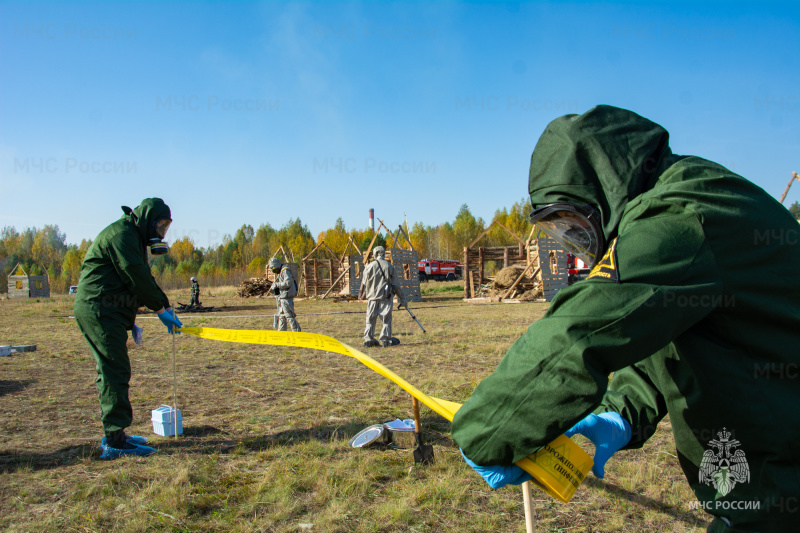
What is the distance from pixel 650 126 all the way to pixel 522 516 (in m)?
2.68

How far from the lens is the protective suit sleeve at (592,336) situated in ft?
3.42

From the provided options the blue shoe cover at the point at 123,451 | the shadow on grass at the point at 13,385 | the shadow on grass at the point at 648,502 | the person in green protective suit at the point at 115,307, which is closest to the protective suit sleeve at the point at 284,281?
the shadow on grass at the point at 13,385

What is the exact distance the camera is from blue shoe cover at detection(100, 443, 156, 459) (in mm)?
4277

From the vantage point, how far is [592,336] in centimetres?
104

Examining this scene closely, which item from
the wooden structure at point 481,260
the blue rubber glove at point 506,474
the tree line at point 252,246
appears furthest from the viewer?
the tree line at point 252,246

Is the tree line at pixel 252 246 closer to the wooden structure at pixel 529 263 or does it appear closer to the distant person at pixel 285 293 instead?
the wooden structure at pixel 529 263

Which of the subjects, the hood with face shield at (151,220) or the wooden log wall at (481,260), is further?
the wooden log wall at (481,260)

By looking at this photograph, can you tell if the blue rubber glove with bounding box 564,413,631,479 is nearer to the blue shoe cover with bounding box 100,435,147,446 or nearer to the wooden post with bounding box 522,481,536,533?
the wooden post with bounding box 522,481,536,533

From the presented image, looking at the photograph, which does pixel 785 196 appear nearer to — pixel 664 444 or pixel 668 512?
pixel 664 444

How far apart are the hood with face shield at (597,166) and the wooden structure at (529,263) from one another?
20627 mm

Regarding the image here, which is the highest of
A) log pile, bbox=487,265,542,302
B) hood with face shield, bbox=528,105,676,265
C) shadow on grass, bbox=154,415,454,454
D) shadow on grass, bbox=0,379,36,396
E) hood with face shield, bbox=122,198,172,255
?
hood with face shield, bbox=122,198,172,255

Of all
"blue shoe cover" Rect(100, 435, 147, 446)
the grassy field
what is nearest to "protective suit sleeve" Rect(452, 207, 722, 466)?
the grassy field

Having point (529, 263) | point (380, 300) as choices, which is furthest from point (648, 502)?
point (529, 263)

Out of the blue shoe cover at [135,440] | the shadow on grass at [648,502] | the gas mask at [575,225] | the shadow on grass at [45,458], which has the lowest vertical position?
the shadow on grass at [648,502]
